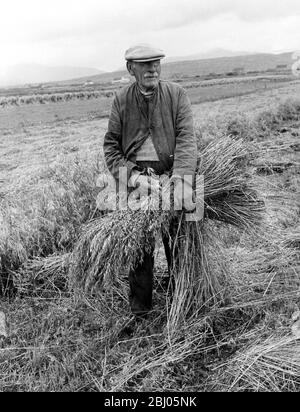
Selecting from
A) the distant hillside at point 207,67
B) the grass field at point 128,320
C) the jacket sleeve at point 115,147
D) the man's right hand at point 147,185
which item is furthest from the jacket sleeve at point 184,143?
the distant hillside at point 207,67

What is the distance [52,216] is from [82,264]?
120 cm

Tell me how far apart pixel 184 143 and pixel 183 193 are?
13.2 inches

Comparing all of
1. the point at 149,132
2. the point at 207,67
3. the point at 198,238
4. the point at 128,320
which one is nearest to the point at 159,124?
the point at 149,132

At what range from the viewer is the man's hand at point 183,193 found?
8.96 ft

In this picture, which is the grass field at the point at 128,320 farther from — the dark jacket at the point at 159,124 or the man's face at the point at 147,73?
the man's face at the point at 147,73

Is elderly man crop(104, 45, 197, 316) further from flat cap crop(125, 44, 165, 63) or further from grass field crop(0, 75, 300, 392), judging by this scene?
grass field crop(0, 75, 300, 392)

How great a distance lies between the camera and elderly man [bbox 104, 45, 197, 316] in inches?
110

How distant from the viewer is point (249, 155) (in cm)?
310

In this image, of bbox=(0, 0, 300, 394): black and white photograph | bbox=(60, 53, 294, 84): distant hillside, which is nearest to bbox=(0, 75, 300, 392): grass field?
bbox=(0, 0, 300, 394): black and white photograph

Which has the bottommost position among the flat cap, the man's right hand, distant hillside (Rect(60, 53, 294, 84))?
the man's right hand

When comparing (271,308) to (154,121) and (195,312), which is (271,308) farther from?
(154,121)
